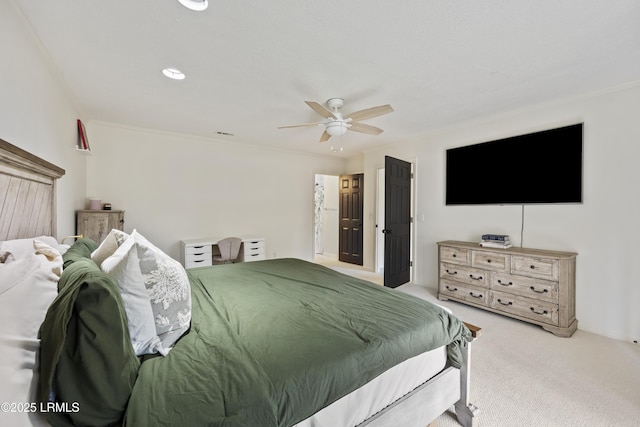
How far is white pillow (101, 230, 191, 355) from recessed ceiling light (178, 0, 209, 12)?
4.61 ft

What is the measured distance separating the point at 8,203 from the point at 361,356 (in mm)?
2018

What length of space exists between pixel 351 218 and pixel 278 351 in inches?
204

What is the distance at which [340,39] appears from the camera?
1.87 metres

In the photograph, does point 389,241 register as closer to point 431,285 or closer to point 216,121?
point 431,285

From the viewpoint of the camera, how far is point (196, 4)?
5.05 feet

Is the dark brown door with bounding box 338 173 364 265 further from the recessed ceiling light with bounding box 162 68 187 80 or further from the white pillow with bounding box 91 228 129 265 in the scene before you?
the white pillow with bounding box 91 228 129 265

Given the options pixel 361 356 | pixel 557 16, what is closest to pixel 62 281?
pixel 361 356

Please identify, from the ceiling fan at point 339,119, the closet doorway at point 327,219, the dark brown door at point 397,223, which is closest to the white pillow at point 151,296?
the ceiling fan at point 339,119

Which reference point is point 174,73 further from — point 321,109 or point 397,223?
point 397,223

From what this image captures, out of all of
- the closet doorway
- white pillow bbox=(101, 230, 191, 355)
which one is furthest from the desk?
white pillow bbox=(101, 230, 191, 355)

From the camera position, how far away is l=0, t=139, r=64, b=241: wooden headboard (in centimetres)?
139

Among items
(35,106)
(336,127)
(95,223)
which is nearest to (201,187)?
(95,223)

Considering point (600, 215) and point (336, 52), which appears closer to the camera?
point (336, 52)

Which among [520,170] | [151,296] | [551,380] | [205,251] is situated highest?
[520,170]
